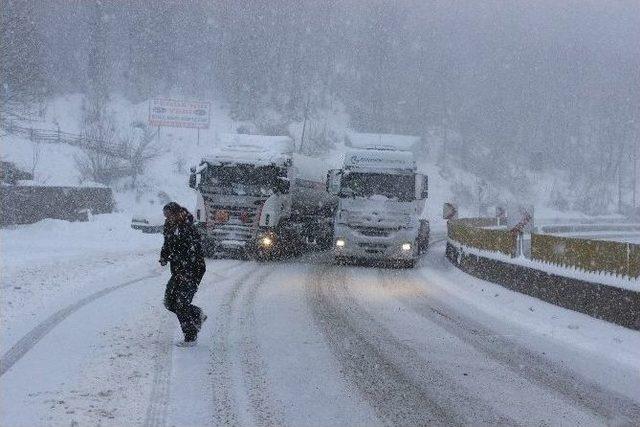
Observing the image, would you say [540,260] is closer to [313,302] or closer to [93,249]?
[313,302]

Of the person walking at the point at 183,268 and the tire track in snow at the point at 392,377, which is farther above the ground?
the person walking at the point at 183,268

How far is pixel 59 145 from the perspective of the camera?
2393 inches

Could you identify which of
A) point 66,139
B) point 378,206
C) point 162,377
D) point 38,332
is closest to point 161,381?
point 162,377

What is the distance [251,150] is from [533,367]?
49.1 feet

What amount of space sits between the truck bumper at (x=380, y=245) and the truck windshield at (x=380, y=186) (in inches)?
42.5

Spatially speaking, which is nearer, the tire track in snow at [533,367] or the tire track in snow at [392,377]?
the tire track in snow at [392,377]

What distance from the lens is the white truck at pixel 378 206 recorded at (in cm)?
1950

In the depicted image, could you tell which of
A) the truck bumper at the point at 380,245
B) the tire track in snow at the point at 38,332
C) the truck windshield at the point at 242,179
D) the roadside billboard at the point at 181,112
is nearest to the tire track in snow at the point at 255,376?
the tire track in snow at the point at 38,332

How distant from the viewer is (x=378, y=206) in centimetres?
1972

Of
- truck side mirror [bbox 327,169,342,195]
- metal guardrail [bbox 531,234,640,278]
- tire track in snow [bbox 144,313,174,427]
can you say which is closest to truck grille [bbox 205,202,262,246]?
truck side mirror [bbox 327,169,342,195]

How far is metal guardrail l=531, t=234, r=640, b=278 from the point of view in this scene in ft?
35.6

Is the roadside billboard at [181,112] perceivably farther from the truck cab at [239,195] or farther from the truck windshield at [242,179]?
the truck windshield at [242,179]

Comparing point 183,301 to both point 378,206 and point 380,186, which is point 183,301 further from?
point 380,186

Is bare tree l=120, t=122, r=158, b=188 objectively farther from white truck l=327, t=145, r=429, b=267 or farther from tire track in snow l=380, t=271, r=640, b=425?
tire track in snow l=380, t=271, r=640, b=425
